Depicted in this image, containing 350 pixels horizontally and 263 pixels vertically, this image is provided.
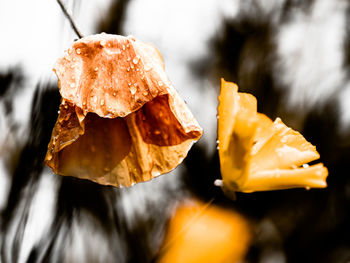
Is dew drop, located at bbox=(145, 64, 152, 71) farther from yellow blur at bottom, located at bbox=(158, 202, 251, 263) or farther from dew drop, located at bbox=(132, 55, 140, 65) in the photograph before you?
yellow blur at bottom, located at bbox=(158, 202, 251, 263)

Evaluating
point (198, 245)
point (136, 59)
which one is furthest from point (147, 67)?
point (198, 245)

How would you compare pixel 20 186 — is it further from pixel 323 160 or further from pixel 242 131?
pixel 323 160

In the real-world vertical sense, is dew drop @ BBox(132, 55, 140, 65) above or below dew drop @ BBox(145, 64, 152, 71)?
above

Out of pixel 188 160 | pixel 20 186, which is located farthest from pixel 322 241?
pixel 20 186

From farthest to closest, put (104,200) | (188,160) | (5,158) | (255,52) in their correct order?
(255,52)
(188,160)
(104,200)
(5,158)

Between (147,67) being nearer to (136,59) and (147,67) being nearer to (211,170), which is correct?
(136,59)

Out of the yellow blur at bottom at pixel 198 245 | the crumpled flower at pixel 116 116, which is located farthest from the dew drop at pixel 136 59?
the yellow blur at bottom at pixel 198 245

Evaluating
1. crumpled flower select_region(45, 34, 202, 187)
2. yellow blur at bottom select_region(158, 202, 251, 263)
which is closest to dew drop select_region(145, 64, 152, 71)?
crumpled flower select_region(45, 34, 202, 187)
